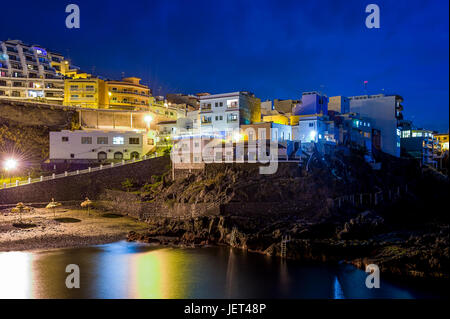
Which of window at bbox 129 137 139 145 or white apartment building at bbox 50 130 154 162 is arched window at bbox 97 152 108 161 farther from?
window at bbox 129 137 139 145

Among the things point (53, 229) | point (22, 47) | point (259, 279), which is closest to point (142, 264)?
point (259, 279)

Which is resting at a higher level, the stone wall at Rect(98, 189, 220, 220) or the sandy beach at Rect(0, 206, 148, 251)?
the stone wall at Rect(98, 189, 220, 220)

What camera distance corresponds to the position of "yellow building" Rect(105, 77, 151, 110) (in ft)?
183

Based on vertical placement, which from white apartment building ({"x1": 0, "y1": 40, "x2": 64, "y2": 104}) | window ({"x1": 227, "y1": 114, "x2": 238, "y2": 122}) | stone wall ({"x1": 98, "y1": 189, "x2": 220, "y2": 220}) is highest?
white apartment building ({"x1": 0, "y1": 40, "x2": 64, "y2": 104})

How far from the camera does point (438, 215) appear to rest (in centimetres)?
3897

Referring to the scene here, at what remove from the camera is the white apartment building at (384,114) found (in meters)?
52.2

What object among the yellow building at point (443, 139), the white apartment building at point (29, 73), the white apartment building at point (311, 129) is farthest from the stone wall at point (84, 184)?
the yellow building at point (443, 139)

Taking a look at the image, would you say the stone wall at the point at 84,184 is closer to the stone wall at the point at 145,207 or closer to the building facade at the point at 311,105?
the stone wall at the point at 145,207

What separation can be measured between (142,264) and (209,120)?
82.0 ft

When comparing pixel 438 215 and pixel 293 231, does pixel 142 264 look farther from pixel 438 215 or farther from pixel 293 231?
pixel 438 215

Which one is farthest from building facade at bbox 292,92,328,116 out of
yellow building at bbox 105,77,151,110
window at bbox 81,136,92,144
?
window at bbox 81,136,92,144

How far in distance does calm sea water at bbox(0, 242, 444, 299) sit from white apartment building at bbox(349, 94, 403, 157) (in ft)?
113
